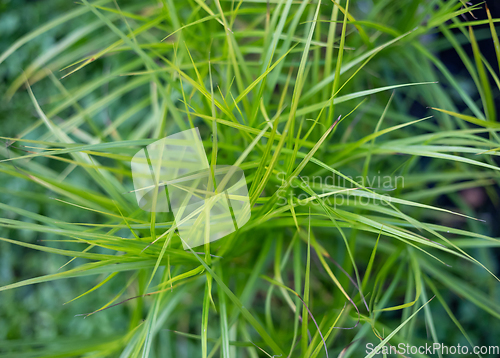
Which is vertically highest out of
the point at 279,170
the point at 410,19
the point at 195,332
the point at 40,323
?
the point at 410,19

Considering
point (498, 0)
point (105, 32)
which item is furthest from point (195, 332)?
point (498, 0)

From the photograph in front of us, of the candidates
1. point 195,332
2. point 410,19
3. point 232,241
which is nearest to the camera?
point 232,241

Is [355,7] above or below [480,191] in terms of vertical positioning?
above

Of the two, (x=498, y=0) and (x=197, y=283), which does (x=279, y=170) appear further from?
(x=498, y=0)

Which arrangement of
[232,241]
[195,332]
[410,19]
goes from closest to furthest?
[232,241], [410,19], [195,332]

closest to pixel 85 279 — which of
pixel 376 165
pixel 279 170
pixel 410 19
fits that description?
pixel 279 170

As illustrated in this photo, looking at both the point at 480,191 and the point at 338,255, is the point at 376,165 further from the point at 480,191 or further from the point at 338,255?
the point at 480,191

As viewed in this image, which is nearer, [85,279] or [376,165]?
[376,165]
